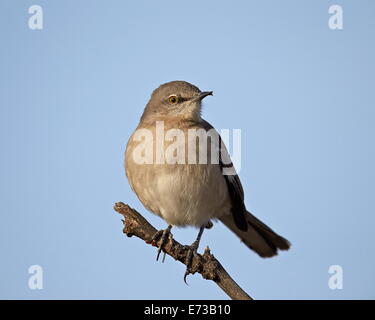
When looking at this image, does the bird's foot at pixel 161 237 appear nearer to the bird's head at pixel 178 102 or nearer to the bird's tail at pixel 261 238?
the bird's head at pixel 178 102

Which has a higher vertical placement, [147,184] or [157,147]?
[157,147]

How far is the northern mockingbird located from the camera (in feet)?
27.4

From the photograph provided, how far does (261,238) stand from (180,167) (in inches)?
110

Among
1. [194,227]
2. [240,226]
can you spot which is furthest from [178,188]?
[240,226]

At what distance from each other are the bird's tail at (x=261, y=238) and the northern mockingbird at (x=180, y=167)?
389 mm

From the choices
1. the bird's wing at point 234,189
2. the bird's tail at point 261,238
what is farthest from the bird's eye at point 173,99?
the bird's tail at point 261,238

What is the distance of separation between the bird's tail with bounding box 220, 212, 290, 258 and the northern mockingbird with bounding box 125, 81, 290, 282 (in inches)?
15.3

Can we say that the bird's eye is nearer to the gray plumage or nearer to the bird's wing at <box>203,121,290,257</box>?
the gray plumage

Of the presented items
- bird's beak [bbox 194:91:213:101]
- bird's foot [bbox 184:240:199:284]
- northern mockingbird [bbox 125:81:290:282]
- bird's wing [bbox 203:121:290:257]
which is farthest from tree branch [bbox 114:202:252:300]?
bird's beak [bbox 194:91:213:101]

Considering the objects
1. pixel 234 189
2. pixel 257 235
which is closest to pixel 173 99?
pixel 234 189

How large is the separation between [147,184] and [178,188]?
51 centimetres

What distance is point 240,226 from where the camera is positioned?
9898 millimetres
